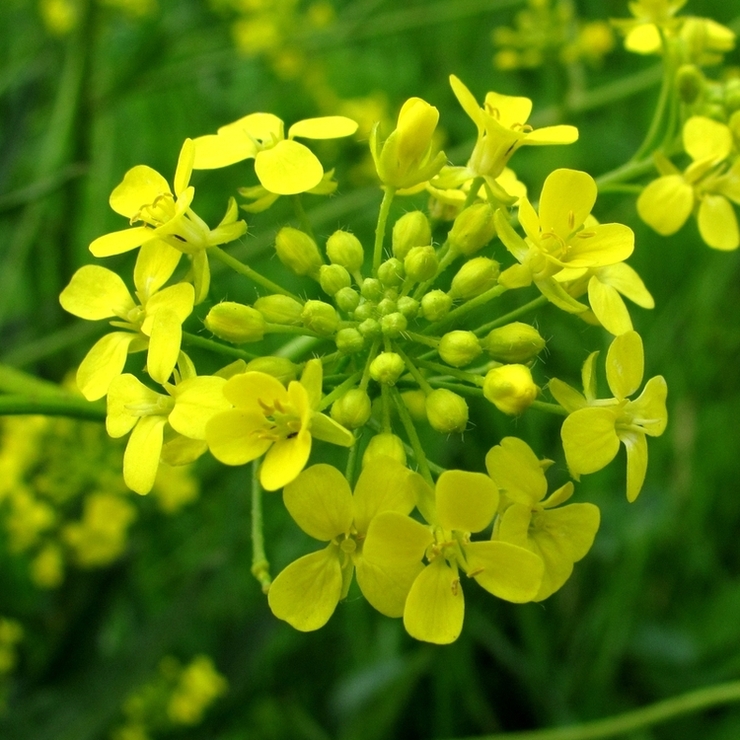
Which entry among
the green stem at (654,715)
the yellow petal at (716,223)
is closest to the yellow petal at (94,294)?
the yellow petal at (716,223)

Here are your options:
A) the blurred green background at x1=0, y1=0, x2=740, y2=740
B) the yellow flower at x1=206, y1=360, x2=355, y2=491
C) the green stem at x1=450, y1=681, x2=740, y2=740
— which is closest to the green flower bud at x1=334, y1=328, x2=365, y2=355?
the yellow flower at x1=206, y1=360, x2=355, y2=491

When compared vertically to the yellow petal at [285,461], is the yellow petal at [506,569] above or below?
below

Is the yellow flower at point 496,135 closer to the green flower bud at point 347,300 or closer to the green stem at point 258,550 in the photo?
the green flower bud at point 347,300

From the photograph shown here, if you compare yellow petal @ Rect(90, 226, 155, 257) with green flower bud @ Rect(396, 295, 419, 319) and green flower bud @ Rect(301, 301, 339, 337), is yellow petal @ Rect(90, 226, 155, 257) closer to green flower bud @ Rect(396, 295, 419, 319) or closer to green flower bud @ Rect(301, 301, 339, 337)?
green flower bud @ Rect(301, 301, 339, 337)

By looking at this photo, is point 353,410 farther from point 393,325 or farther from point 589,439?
point 589,439

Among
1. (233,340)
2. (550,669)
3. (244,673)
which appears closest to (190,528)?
(244,673)
